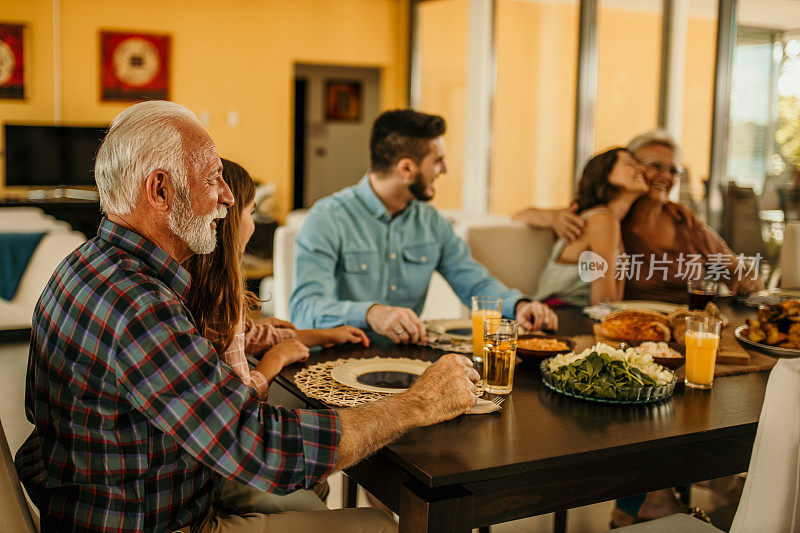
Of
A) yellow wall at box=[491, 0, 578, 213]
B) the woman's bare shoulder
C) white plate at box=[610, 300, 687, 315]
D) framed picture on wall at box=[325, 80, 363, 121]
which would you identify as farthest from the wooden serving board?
framed picture on wall at box=[325, 80, 363, 121]

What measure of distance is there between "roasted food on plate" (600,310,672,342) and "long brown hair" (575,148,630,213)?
3.30 feet

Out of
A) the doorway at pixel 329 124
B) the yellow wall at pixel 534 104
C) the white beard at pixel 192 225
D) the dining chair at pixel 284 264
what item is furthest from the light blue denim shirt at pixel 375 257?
the doorway at pixel 329 124

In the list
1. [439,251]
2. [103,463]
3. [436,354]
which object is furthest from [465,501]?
[439,251]

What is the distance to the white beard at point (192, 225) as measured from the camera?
1.22m

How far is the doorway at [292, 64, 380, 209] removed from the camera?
8.58 metres

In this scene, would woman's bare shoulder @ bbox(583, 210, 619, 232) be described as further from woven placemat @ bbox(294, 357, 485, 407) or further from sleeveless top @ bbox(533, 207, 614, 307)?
woven placemat @ bbox(294, 357, 485, 407)

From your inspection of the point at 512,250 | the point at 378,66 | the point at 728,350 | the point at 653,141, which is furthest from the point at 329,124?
the point at 728,350

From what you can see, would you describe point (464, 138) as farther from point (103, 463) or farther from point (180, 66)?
point (103, 463)

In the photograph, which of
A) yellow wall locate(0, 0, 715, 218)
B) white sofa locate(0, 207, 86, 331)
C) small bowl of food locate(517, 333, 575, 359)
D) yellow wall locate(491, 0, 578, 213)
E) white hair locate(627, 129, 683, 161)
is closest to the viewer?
small bowl of food locate(517, 333, 575, 359)

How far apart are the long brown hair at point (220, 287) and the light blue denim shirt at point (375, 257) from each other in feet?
2.60

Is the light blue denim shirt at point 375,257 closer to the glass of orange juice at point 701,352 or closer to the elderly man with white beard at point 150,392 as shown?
the glass of orange juice at point 701,352

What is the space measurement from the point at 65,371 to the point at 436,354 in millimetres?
891

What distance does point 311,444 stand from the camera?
113 centimetres

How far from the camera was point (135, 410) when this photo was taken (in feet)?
3.70
